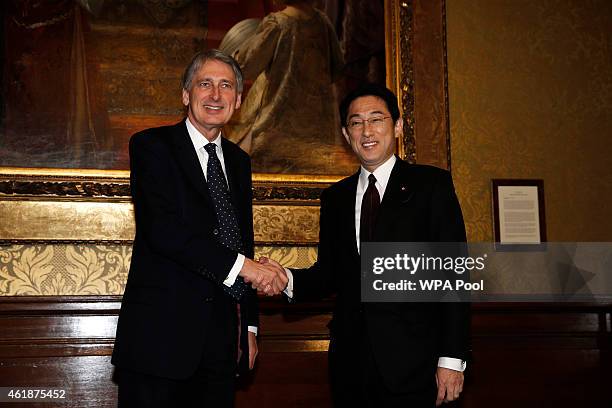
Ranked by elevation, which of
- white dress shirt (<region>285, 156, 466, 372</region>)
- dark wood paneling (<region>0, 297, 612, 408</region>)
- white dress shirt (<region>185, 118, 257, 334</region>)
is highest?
white dress shirt (<region>185, 118, 257, 334</region>)

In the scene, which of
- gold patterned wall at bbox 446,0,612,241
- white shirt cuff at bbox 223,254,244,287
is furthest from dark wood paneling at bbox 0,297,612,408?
white shirt cuff at bbox 223,254,244,287

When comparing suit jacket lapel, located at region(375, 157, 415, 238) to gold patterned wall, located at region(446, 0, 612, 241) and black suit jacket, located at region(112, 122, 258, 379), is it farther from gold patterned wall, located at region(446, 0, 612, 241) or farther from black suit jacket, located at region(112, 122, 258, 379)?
gold patterned wall, located at region(446, 0, 612, 241)

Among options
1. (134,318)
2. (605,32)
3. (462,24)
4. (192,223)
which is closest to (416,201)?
(192,223)

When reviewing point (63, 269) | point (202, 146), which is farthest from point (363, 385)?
point (63, 269)

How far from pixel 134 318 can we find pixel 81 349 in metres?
1.05

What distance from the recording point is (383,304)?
2264 millimetres

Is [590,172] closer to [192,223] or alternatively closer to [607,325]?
[607,325]

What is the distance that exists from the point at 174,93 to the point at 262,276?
1.69 meters

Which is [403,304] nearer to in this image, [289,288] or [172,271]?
[289,288]

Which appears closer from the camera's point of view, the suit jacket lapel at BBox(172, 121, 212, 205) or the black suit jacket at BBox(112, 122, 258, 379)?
the black suit jacket at BBox(112, 122, 258, 379)

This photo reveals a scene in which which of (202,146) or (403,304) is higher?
(202,146)

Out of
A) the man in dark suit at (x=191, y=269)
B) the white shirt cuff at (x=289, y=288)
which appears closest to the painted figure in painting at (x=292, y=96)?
the white shirt cuff at (x=289, y=288)

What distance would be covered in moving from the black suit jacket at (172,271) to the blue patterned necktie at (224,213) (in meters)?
0.04

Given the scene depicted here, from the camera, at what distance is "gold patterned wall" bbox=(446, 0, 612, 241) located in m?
3.91
